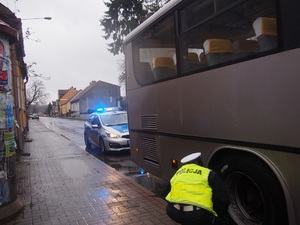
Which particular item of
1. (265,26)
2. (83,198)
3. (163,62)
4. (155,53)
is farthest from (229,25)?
(83,198)

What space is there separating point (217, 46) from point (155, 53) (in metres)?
1.96

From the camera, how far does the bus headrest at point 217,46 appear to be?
14.1 feet

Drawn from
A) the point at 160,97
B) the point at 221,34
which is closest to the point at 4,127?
the point at 160,97

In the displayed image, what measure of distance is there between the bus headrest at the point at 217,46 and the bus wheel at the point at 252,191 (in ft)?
4.38

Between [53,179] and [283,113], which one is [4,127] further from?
[283,113]

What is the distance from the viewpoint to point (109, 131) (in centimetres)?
1243

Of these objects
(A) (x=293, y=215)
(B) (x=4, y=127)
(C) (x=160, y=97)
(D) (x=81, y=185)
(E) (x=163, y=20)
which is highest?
(E) (x=163, y=20)

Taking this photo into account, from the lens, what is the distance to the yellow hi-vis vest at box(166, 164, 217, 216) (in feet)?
9.51

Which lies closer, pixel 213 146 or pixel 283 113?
pixel 283 113

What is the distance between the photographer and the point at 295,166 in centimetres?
321

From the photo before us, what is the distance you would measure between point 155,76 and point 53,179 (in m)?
3.82

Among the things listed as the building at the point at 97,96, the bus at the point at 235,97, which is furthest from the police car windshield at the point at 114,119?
the building at the point at 97,96

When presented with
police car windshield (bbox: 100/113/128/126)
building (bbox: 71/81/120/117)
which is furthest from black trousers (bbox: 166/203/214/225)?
building (bbox: 71/81/120/117)

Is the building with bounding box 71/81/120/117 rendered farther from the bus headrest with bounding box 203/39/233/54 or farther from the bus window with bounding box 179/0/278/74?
the bus headrest with bounding box 203/39/233/54
